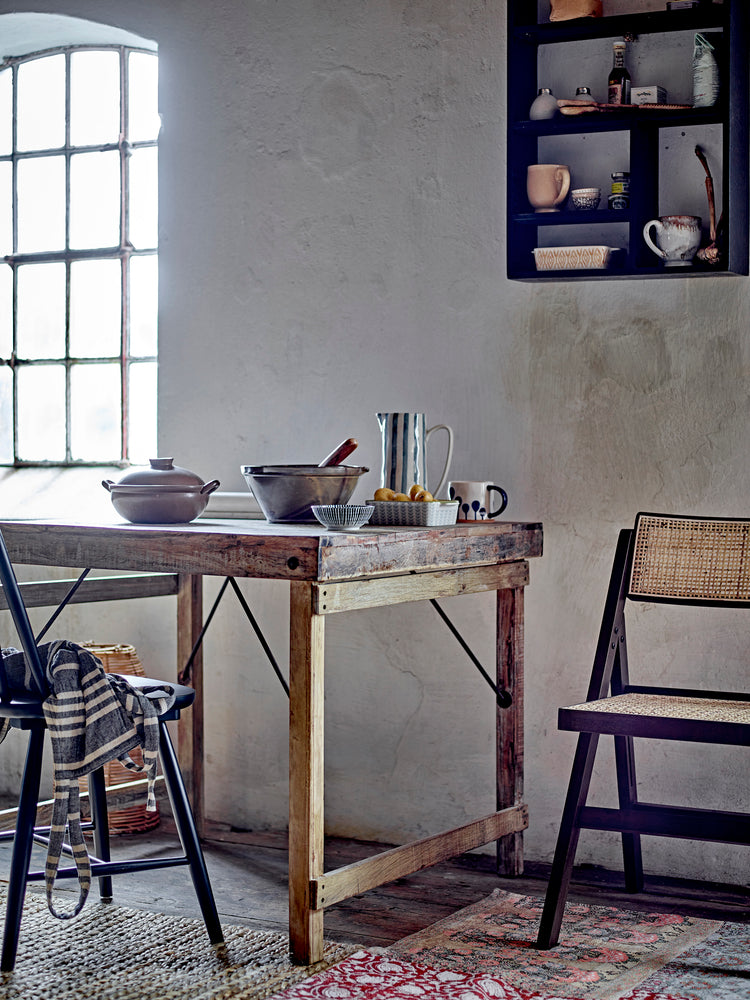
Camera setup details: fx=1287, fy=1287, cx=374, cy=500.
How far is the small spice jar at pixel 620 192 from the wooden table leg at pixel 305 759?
54.9 inches

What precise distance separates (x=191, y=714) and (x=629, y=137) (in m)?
2.07

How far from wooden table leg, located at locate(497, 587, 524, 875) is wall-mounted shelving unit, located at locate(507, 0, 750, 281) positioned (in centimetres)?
90

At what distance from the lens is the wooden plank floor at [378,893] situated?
305 cm

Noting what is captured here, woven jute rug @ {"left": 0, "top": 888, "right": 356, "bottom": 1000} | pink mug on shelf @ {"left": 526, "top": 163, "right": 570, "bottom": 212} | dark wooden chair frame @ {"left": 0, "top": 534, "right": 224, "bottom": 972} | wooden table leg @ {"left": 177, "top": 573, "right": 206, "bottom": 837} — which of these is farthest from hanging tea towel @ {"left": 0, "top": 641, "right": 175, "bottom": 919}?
pink mug on shelf @ {"left": 526, "top": 163, "right": 570, "bottom": 212}

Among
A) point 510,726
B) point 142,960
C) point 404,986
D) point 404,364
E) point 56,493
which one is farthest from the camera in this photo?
point 56,493

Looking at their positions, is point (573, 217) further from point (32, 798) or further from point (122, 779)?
point (122, 779)

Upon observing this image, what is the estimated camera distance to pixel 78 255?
452 centimetres

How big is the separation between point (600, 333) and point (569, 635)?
83cm

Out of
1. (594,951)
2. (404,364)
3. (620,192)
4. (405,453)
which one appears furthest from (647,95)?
(594,951)

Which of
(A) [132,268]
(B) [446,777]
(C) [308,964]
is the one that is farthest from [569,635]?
(A) [132,268]

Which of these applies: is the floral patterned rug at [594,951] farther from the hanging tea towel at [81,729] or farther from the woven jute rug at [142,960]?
the hanging tea towel at [81,729]

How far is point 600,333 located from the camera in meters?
3.48

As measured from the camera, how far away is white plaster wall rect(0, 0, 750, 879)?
3430 mm

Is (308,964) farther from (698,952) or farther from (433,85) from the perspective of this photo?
(433,85)
